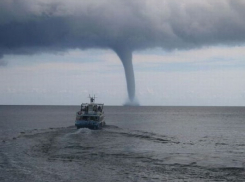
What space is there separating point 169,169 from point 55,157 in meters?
16.7

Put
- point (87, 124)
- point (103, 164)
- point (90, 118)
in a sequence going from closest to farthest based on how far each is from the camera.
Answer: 1. point (103, 164)
2. point (87, 124)
3. point (90, 118)

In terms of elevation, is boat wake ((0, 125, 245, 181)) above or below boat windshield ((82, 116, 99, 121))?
below

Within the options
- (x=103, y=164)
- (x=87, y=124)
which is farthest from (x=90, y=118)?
(x=103, y=164)

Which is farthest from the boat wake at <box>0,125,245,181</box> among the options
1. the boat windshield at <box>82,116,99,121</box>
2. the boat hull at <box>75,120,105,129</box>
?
the boat windshield at <box>82,116,99,121</box>

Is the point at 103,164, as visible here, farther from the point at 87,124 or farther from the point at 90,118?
the point at 90,118

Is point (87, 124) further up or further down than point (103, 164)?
further up

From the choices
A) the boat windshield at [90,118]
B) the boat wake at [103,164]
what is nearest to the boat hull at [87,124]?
the boat windshield at [90,118]

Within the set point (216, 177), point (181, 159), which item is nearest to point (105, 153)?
point (181, 159)

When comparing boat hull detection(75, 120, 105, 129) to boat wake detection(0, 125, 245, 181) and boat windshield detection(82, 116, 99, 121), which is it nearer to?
boat windshield detection(82, 116, 99, 121)

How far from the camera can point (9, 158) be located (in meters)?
48.4

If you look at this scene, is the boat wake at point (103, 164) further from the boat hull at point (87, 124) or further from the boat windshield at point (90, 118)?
the boat windshield at point (90, 118)

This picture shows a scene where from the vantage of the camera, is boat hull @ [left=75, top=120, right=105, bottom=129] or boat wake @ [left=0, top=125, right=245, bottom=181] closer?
boat wake @ [left=0, top=125, right=245, bottom=181]

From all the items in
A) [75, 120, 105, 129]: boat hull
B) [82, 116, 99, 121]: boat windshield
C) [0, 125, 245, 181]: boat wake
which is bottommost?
[0, 125, 245, 181]: boat wake

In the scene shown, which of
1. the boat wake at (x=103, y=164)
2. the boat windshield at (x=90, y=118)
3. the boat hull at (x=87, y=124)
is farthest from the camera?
the boat windshield at (x=90, y=118)
